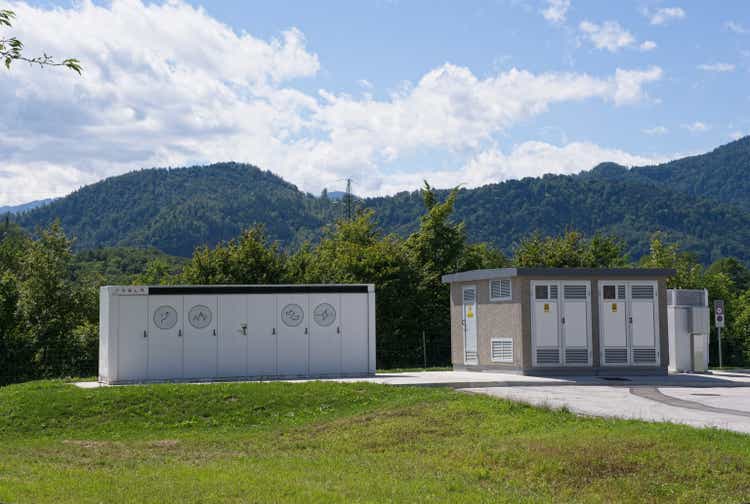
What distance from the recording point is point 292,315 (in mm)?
22250

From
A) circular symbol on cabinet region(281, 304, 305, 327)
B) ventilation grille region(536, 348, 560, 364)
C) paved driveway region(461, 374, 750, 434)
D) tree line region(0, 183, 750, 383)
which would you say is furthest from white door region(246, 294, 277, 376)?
tree line region(0, 183, 750, 383)

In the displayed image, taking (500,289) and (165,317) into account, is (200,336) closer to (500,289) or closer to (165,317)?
(165,317)

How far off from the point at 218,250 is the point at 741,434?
79.4 feet

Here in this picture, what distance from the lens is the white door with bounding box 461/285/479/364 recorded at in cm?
2453

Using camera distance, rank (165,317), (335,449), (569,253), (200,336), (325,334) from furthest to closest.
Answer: (569,253) < (325,334) < (200,336) < (165,317) < (335,449)

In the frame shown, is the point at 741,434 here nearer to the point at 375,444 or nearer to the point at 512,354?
the point at 375,444

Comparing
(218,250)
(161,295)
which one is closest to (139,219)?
(218,250)

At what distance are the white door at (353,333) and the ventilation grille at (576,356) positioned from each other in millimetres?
5288

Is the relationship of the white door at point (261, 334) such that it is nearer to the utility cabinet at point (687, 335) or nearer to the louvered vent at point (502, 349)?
the louvered vent at point (502, 349)

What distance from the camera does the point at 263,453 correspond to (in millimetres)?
12883

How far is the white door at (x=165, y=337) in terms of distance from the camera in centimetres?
2128

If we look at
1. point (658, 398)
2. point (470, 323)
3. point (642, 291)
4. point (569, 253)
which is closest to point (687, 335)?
point (642, 291)

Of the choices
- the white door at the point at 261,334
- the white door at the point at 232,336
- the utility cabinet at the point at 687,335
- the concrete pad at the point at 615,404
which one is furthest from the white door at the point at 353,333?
the utility cabinet at the point at 687,335

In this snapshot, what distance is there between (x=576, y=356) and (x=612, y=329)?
1238 millimetres
